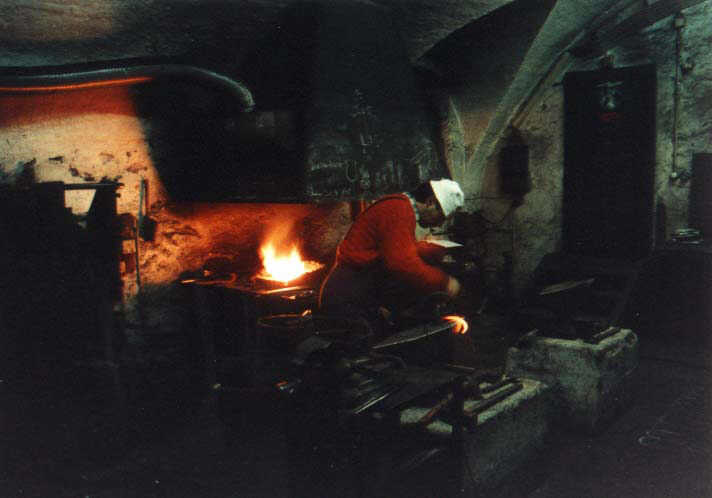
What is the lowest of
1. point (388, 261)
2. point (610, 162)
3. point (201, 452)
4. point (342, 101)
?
point (201, 452)

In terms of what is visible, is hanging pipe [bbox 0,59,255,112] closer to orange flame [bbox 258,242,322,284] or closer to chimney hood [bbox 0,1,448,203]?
chimney hood [bbox 0,1,448,203]

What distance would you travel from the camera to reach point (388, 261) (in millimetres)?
5023

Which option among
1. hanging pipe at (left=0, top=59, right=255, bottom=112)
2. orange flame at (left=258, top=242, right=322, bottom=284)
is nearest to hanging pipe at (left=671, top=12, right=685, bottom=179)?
orange flame at (left=258, top=242, right=322, bottom=284)

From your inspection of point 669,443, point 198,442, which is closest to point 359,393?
point 198,442

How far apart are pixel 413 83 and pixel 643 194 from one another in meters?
3.42

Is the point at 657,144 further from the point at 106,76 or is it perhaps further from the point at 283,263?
the point at 106,76

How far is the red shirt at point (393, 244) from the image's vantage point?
4.99 meters

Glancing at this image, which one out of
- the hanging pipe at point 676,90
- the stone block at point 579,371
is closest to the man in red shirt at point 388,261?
the stone block at point 579,371

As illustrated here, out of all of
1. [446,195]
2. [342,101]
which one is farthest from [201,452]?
[342,101]

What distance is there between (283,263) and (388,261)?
167cm

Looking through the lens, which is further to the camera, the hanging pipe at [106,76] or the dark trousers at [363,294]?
the dark trousers at [363,294]

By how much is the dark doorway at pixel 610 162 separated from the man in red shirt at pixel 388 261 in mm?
3429

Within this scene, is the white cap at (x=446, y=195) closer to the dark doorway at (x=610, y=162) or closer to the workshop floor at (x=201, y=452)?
the workshop floor at (x=201, y=452)

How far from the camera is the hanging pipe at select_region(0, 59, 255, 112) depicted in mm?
4547
